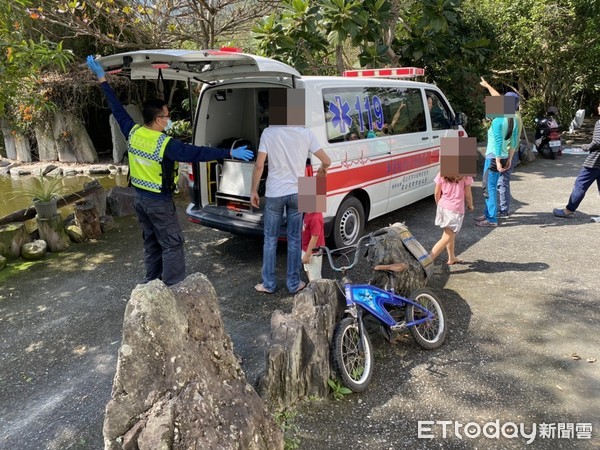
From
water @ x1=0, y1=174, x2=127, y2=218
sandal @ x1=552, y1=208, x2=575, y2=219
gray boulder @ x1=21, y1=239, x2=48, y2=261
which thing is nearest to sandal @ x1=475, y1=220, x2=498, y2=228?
sandal @ x1=552, y1=208, x2=575, y2=219

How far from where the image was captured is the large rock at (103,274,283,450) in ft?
6.61

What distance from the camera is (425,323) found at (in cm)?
350

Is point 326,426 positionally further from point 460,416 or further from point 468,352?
point 468,352

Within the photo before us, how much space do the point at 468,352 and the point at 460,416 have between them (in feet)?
2.37

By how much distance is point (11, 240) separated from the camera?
5387 millimetres

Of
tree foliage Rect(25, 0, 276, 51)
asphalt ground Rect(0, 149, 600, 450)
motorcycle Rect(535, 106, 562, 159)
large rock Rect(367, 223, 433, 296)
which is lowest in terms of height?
asphalt ground Rect(0, 149, 600, 450)

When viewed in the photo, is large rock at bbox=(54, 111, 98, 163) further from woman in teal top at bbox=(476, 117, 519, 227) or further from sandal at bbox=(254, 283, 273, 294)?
woman in teal top at bbox=(476, 117, 519, 227)

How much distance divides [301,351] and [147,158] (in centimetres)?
194

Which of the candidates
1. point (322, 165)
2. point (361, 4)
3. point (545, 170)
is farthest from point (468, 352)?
point (545, 170)

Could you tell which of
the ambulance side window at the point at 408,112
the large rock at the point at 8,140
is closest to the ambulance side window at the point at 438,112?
the ambulance side window at the point at 408,112

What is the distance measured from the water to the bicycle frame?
8.10m

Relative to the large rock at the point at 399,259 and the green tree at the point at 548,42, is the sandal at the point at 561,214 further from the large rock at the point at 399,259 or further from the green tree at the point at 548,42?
the green tree at the point at 548,42

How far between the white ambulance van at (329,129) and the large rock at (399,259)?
3.79ft

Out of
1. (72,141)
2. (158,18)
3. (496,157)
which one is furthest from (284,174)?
(72,141)
